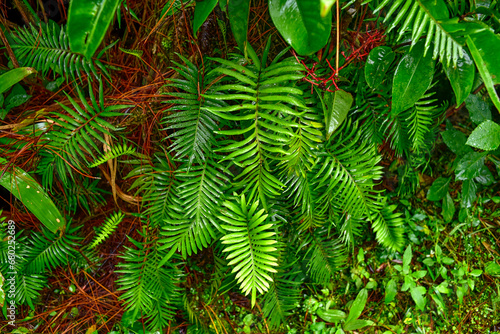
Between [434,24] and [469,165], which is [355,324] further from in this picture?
[434,24]

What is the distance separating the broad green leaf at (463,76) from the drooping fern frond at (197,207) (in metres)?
0.86

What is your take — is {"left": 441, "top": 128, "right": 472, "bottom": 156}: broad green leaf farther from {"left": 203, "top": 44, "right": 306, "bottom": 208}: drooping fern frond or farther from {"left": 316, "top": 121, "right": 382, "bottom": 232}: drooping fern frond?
{"left": 203, "top": 44, "right": 306, "bottom": 208}: drooping fern frond

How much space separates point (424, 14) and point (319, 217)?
912mm

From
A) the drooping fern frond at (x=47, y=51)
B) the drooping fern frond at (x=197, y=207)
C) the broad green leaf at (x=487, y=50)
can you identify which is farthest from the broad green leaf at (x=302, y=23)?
the drooping fern frond at (x=47, y=51)

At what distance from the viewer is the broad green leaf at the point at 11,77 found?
1277 mm

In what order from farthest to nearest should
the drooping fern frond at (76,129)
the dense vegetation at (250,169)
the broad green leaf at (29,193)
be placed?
1. the broad green leaf at (29,193)
2. the drooping fern frond at (76,129)
3. the dense vegetation at (250,169)

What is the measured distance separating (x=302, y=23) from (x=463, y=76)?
1.84ft

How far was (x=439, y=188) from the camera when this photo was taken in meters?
1.72

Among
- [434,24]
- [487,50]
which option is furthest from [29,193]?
[487,50]

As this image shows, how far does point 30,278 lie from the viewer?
1563mm

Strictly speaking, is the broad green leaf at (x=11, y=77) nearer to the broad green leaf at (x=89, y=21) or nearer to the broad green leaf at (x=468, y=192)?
the broad green leaf at (x=89, y=21)

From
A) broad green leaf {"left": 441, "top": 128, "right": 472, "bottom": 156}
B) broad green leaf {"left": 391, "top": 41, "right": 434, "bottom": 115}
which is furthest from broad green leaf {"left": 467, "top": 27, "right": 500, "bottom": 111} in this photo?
broad green leaf {"left": 441, "top": 128, "right": 472, "bottom": 156}

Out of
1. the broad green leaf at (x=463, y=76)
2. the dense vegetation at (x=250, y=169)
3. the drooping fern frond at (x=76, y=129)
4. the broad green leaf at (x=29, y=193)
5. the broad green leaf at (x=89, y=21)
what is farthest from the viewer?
the broad green leaf at (x=29, y=193)

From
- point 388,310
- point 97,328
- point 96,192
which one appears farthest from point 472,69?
point 97,328
